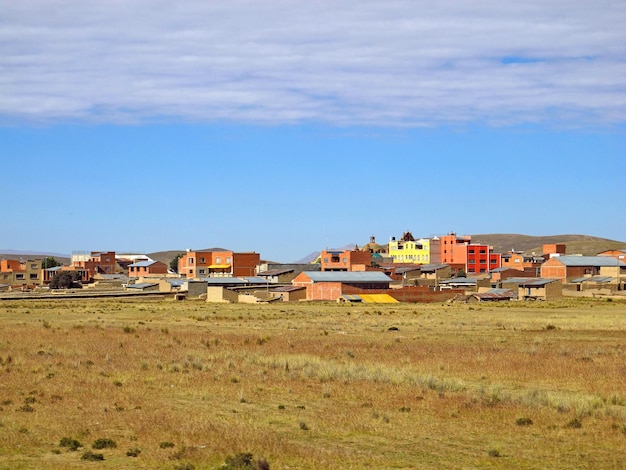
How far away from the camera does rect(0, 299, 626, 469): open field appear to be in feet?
65.1

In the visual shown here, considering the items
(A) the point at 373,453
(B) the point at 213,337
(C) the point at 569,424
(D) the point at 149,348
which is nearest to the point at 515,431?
(C) the point at 569,424

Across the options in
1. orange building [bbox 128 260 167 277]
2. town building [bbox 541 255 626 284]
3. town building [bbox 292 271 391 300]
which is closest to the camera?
town building [bbox 292 271 391 300]

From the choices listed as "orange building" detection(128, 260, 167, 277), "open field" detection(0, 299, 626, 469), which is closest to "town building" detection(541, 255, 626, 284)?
"orange building" detection(128, 260, 167, 277)

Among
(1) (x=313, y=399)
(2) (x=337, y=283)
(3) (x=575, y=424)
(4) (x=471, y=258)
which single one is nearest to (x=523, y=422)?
(3) (x=575, y=424)

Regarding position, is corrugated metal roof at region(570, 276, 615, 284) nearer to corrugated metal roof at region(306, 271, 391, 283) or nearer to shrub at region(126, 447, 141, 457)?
corrugated metal roof at region(306, 271, 391, 283)

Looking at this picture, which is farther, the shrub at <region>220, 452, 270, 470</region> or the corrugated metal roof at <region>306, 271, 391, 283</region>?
the corrugated metal roof at <region>306, 271, 391, 283</region>

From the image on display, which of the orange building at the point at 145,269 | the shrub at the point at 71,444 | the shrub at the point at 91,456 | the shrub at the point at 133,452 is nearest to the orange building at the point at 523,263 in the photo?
the orange building at the point at 145,269

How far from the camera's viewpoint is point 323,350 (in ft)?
140

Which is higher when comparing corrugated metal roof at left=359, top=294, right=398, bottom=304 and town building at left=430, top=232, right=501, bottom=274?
town building at left=430, top=232, right=501, bottom=274

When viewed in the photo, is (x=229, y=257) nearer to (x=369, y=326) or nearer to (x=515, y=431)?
(x=369, y=326)

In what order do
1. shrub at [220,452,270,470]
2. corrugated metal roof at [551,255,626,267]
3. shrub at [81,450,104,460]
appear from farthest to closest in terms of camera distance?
corrugated metal roof at [551,255,626,267]
shrub at [81,450,104,460]
shrub at [220,452,270,470]

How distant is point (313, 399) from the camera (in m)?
27.6

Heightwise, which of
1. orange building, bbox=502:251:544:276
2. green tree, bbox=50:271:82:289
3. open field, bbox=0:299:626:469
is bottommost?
open field, bbox=0:299:626:469

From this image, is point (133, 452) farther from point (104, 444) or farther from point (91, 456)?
point (104, 444)
